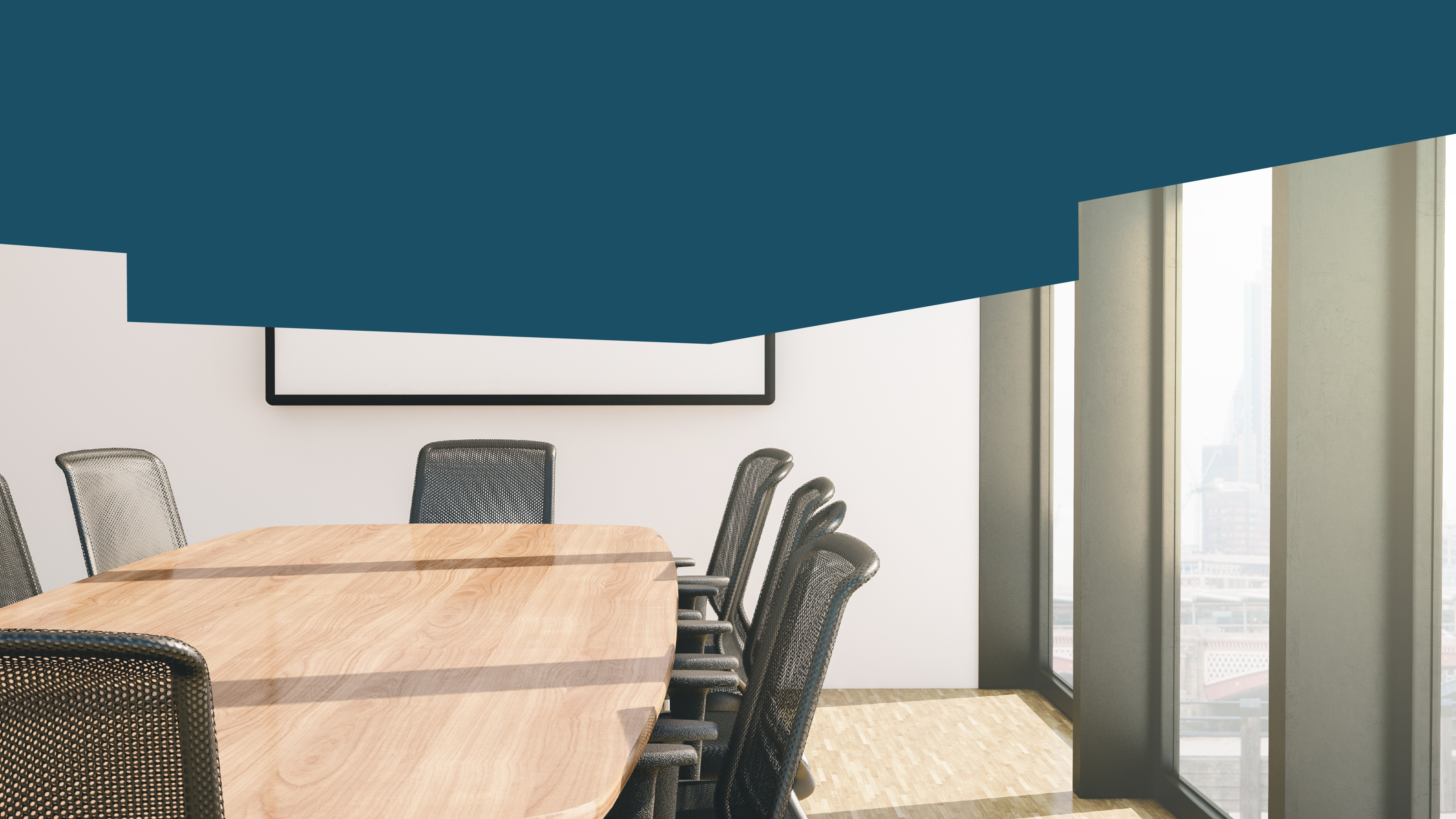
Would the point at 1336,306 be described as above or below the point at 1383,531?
above

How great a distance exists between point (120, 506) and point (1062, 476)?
3428mm

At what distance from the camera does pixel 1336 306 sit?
6.34ft

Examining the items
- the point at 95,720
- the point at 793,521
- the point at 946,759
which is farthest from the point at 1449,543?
the point at 95,720

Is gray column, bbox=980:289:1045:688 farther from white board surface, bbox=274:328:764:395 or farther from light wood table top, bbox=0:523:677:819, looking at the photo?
light wood table top, bbox=0:523:677:819

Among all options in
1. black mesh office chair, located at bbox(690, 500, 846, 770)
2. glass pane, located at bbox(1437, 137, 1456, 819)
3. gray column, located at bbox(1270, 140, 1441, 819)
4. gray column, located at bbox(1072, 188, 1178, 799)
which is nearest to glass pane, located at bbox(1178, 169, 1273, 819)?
gray column, located at bbox(1072, 188, 1178, 799)

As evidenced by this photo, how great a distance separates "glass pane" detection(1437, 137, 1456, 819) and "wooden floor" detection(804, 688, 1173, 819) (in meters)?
1.10

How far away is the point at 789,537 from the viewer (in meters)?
2.27

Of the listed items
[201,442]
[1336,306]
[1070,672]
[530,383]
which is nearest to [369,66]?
[1336,306]

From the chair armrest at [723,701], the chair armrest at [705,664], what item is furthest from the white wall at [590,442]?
the chair armrest at [705,664]

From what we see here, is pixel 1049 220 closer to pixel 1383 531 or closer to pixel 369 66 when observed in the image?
pixel 369 66

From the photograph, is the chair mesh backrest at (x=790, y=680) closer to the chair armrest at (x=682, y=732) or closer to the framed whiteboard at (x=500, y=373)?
the chair armrest at (x=682, y=732)

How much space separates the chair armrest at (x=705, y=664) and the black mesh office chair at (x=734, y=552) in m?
0.22

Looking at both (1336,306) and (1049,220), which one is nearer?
(1049,220)

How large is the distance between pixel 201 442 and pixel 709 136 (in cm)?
434
